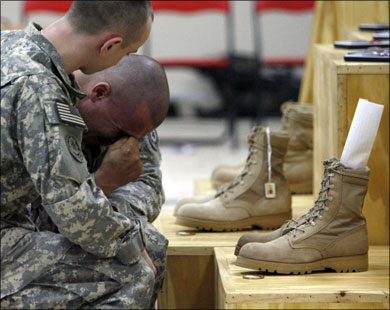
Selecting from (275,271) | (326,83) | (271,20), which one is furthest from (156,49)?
(275,271)

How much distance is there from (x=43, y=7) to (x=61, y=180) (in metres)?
3.43

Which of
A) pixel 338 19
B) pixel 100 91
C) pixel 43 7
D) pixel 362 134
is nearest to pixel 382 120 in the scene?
pixel 362 134

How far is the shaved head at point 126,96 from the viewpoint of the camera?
6.90 ft

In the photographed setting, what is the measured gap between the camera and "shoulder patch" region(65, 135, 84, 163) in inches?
65.4

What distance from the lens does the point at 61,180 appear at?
64.5 inches

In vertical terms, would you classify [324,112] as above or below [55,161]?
below

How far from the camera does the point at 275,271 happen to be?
2.04 meters

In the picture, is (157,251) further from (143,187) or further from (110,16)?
(110,16)

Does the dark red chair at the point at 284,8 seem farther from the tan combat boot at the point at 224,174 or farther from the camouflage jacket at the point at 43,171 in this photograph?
the camouflage jacket at the point at 43,171

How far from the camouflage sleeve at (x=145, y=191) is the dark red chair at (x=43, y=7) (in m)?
2.59

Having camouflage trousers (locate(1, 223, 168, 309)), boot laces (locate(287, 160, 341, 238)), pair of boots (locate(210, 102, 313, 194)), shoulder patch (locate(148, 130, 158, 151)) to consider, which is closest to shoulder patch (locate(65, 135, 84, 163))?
camouflage trousers (locate(1, 223, 168, 309))

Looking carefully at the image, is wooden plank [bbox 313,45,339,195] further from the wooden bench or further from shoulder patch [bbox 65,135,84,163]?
shoulder patch [bbox 65,135,84,163]

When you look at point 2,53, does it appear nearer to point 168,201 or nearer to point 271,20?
point 168,201

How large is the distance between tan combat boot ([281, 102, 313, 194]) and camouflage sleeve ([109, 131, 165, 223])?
27.5 inches
